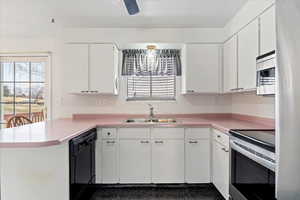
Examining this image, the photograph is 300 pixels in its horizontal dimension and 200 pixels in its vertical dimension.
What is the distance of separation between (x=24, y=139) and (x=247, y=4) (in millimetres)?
2704

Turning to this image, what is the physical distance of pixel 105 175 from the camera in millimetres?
3029

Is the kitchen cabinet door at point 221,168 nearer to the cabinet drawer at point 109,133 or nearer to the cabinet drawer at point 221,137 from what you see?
the cabinet drawer at point 221,137

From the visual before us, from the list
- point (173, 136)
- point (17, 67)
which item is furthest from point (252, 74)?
point (17, 67)

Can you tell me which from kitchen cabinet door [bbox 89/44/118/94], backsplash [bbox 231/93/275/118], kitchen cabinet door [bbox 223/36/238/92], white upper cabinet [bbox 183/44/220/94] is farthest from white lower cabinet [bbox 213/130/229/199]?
kitchen cabinet door [bbox 89/44/118/94]

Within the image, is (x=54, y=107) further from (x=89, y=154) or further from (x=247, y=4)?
(x=247, y=4)

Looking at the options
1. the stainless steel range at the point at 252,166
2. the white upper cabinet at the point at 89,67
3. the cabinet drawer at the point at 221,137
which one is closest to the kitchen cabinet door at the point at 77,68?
the white upper cabinet at the point at 89,67

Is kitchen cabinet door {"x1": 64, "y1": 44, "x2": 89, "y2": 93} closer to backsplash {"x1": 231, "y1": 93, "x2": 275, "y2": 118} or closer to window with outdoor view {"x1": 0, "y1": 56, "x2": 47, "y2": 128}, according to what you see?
window with outdoor view {"x1": 0, "y1": 56, "x2": 47, "y2": 128}

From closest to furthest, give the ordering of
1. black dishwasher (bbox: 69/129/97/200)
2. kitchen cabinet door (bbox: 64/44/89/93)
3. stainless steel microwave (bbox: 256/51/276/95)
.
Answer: stainless steel microwave (bbox: 256/51/276/95)
black dishwasher (bbox: 69/129/97/200)
kitchen cabinet door (bbox: 64/44/89/93)

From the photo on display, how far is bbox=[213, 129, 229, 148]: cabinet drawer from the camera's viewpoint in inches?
95.3

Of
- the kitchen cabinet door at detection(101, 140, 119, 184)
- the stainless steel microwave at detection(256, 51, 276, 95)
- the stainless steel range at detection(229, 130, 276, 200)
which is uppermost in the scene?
the stainless steel microwave at detection(256, 51, 276, 95)

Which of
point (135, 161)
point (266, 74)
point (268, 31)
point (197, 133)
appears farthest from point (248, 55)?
point (135, 161)

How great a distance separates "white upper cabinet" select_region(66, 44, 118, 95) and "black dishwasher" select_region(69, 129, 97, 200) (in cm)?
77

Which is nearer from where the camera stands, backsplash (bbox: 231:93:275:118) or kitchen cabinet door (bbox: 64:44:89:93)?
backsplash (bbox: 231:93:275:118)

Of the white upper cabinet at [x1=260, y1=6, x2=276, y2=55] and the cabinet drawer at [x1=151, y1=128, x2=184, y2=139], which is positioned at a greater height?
the white upper cabinet at [x1=260, y1=6, x2=276, y2=55]
